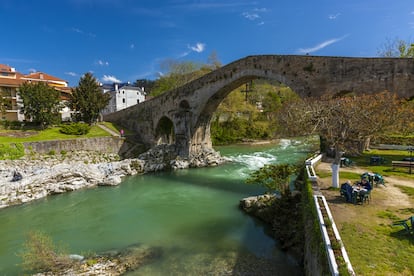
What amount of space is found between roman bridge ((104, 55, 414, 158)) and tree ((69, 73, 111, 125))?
415 cm

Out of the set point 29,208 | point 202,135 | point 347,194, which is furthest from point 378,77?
point 29,208

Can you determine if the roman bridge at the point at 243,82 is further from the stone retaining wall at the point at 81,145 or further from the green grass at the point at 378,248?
the green grass at the point at 378,248

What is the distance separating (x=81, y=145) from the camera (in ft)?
67.5

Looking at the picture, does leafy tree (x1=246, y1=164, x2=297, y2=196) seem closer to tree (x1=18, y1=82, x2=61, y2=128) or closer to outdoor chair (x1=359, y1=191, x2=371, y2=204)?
outdoor chair (x1=359, y1=191, x2=371, y2=204)

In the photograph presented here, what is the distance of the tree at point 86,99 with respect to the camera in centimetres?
2492

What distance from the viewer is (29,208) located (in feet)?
39.8

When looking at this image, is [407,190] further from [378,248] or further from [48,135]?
[48,135]

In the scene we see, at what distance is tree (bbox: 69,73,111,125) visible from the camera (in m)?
24.9

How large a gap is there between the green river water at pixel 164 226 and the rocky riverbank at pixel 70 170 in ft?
2.81

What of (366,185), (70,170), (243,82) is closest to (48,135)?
(70,170)

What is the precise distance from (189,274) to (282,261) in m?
2.81

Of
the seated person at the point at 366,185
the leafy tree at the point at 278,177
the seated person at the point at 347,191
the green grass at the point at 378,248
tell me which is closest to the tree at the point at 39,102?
the leafy tree at the point at 278,177

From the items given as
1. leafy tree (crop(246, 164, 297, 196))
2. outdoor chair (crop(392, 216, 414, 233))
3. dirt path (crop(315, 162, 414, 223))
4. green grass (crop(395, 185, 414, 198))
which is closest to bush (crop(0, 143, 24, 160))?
leafy tree (crop(246, 164, 297, 196))

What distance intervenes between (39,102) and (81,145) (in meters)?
5.90
